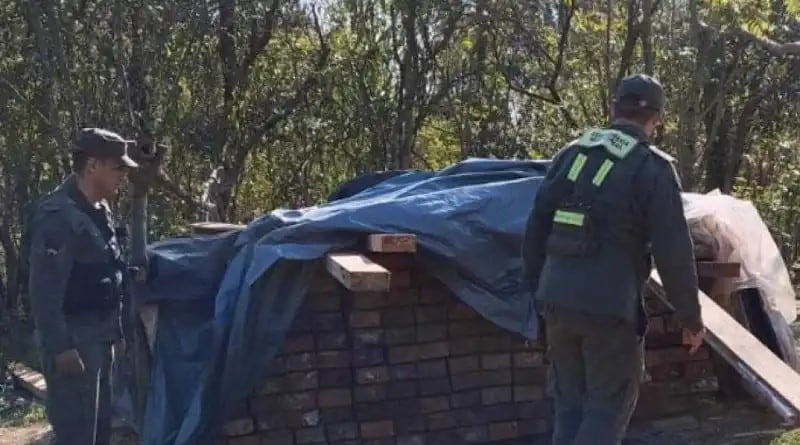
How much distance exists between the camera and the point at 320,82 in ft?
31.4

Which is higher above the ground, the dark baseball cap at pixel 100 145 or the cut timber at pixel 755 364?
the dark baseball cap at pixel 100 145

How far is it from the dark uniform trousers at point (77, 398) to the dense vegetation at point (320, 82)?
13.9 ft

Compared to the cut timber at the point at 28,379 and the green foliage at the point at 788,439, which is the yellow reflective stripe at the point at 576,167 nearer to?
the green foliage at the point at 788,439

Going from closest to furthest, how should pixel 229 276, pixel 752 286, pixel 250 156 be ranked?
1. pixel 229 276
2. pixel 752 286
3. pixel 250 156

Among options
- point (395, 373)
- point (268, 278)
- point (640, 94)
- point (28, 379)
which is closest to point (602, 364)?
point (640, 94)

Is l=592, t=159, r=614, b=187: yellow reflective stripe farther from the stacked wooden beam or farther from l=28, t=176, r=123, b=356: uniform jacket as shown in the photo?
l=28, t=176, r=123, b=356: uniform jacket

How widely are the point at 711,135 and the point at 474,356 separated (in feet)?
20.4

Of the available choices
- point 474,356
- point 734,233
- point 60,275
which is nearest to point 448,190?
point 474,356

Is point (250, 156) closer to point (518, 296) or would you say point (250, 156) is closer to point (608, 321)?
point (518, 296)

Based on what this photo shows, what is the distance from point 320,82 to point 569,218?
6026mm

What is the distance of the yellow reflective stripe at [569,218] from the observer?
383cm

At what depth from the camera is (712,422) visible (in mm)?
5602

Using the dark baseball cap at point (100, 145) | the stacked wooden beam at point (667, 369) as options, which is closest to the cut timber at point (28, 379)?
the dark baseball cap at point (100, 145)

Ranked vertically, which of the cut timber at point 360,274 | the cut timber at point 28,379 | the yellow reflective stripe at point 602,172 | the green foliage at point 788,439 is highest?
the yellow reflective stripe at point 602,172
